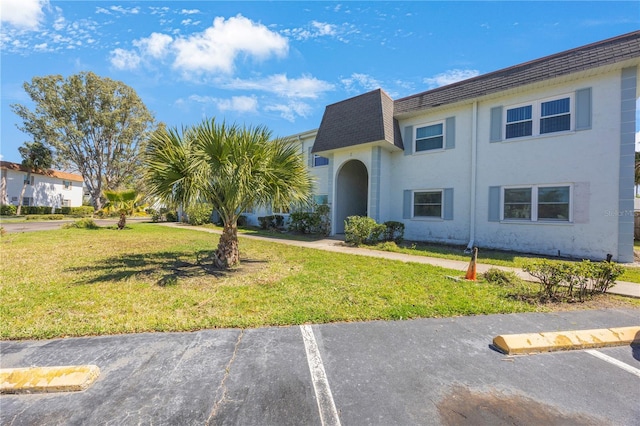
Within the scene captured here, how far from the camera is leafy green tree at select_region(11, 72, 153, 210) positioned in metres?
31.5

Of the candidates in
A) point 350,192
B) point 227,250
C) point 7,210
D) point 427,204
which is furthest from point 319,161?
point 7,210

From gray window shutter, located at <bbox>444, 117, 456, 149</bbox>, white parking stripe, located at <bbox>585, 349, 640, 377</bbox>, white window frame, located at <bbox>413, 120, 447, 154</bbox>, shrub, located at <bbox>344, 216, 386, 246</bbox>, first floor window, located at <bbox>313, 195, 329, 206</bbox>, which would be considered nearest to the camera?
white parking stripe, located at <bbox>585, 349, 640, 377</bbox>

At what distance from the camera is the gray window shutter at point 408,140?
44.1 feet

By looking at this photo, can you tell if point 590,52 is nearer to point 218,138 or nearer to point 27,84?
point 218,138

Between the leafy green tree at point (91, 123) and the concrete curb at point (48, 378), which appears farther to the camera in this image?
the leafy green tree at point (91, 123)

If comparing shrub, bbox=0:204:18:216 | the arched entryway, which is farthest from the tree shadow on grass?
shrub, bbox=0:204:18:216

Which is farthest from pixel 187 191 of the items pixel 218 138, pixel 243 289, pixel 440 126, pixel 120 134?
pixel 120 134

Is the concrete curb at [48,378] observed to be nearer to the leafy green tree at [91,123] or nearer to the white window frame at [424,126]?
the white window frame at [424,126]

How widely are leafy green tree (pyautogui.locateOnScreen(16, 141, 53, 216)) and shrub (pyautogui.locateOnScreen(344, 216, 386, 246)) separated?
42.4 meters

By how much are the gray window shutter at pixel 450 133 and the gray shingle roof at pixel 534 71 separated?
89cm

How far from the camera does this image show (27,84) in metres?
30.7

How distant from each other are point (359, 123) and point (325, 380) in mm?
12665

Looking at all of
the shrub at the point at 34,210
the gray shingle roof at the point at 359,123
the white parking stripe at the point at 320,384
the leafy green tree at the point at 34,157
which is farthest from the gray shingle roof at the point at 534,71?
the shrub at the point at 34,210

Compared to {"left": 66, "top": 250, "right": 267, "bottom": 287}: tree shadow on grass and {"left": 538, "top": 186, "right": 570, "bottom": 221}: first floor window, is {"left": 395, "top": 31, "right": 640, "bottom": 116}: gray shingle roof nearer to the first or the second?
{"left": 538, "top": 186, "right": 570, "bottom": 221}: first floor window
